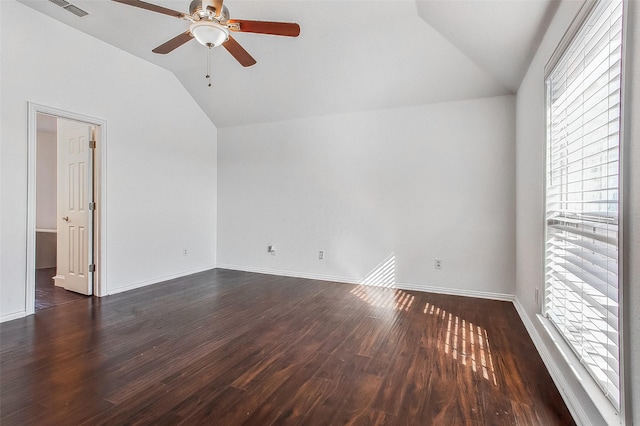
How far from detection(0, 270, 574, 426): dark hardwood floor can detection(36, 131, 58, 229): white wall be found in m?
3.74

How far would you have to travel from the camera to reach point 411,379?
2033mm

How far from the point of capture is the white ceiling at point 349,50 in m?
2.77

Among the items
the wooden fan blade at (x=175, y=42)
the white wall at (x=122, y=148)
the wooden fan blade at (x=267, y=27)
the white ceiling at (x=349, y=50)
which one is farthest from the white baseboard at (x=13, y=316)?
the wooden fan blade at (x=267, y=27)

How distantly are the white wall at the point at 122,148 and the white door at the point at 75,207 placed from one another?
0.24 metres

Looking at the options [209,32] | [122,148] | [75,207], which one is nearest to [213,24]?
[209,32]

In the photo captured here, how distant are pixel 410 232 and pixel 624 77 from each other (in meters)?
3.18

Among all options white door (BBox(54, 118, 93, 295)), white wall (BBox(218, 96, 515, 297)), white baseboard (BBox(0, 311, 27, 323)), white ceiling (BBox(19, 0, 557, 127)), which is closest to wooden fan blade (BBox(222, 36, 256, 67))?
white ceiling (BBox(19, 0, 557, 127))

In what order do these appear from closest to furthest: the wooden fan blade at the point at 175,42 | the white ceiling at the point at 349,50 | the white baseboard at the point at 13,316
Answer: the wooden fan blade at the point at 175,42
the white ceiling at the point at 349,50
the white baseboard at the point at 13,316

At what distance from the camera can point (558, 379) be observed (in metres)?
1.94

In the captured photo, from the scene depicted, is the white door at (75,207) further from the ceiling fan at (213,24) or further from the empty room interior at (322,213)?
the ceiling fan at (213,24)

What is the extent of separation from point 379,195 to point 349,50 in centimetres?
190

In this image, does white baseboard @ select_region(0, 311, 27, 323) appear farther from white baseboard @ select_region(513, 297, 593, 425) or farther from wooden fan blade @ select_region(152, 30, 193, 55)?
white baseboard @ select_region(513, 297, 593, 425)

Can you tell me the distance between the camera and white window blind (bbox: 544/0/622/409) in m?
1.32

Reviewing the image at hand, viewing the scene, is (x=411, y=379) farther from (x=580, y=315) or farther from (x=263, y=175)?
(x=263, y=175)
